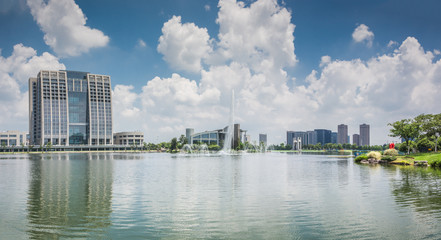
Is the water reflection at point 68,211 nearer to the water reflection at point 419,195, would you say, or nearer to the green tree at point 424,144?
the water reflection at point 419,195

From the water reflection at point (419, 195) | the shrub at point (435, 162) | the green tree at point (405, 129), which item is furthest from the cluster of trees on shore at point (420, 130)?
the water reflection at point (419, 195)

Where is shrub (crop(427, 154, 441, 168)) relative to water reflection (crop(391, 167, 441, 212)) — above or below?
below

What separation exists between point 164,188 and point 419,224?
2144 cm

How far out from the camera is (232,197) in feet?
83.7

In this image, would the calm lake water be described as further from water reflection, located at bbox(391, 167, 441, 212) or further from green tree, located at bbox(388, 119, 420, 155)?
green tree, located at bbox(388, 119, 420, 155)

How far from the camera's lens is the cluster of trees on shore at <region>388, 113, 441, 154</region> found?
89.8 metres

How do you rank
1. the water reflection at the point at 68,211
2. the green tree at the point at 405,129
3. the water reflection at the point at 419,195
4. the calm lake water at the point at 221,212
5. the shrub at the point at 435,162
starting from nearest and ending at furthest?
1. the calm lake water at the point at 221,212
2. the water reflection at the point at 68,211
3. the water reflection at the point at 419,195
4. the shrub at the point at 435,162
5. the green tree at the point at 405,129

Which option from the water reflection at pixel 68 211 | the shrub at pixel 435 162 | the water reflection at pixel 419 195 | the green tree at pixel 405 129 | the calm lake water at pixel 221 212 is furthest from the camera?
the green tree at pixel 405 129

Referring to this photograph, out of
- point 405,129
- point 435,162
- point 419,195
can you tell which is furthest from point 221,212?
point 405,129

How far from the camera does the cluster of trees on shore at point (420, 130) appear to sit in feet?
294

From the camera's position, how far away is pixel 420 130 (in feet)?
305

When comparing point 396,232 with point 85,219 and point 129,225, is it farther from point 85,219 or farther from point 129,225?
point 85,219

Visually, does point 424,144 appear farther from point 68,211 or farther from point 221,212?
point 68,211

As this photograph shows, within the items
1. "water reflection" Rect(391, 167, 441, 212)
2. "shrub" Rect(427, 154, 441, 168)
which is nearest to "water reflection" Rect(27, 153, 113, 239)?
"water reflection" Rect(391, 167, 441, 212)
